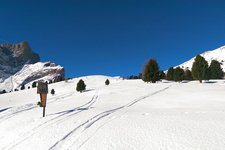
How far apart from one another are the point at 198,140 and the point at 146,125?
10.9 feet

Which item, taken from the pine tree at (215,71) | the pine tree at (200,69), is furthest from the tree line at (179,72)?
the pine tree at (215,71)

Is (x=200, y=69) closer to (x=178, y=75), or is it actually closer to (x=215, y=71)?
(x=178, y=75)

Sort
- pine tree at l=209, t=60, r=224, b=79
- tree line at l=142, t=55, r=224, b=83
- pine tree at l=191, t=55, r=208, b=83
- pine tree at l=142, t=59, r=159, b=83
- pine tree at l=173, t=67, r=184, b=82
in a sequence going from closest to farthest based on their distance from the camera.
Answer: pine tree at l=191, t=55, r=208, b=83
tree line at l=142, t=55, r=224, b=83
pine tree at l=142, t=59, r=159, b=83
pine tree at l=173, t=67, r=184, b=82
pine tree at l=209, t=60, r=224, b=79

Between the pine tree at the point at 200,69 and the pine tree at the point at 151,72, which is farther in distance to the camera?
the pine tree at the point at 151,72

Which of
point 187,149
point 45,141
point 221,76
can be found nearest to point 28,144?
point 45,141

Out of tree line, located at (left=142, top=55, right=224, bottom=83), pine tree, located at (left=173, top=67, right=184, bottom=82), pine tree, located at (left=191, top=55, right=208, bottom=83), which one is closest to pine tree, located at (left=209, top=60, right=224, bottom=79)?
tree line, located at (left=142, top=55, right=224, bottom=83)

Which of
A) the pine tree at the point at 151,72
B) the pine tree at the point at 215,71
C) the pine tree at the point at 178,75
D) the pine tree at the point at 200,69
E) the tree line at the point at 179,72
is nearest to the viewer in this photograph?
the pine tree at the point at 200,69

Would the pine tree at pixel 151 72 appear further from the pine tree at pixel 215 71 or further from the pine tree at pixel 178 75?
the pine tree at pixel 215 71

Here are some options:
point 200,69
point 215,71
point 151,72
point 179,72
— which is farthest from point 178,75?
point 215,71

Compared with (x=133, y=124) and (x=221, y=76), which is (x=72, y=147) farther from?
(x=221, y=76)

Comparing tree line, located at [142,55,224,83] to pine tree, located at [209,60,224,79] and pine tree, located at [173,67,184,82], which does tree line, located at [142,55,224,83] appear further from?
pine tree, located at [209,60,224,79]

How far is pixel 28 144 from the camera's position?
31.4 feet

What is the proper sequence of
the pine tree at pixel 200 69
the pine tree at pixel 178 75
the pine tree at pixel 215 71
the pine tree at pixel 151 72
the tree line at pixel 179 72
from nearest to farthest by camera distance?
the pine tree at pixel 200 69 < the tree line at pixel 179 72 < the pine tree at pixel 151 72 < the pine tree at pixel 178 75 < the pine tree at pixel 215 71

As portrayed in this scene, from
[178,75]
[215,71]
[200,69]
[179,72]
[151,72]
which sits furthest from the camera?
[215,71]
